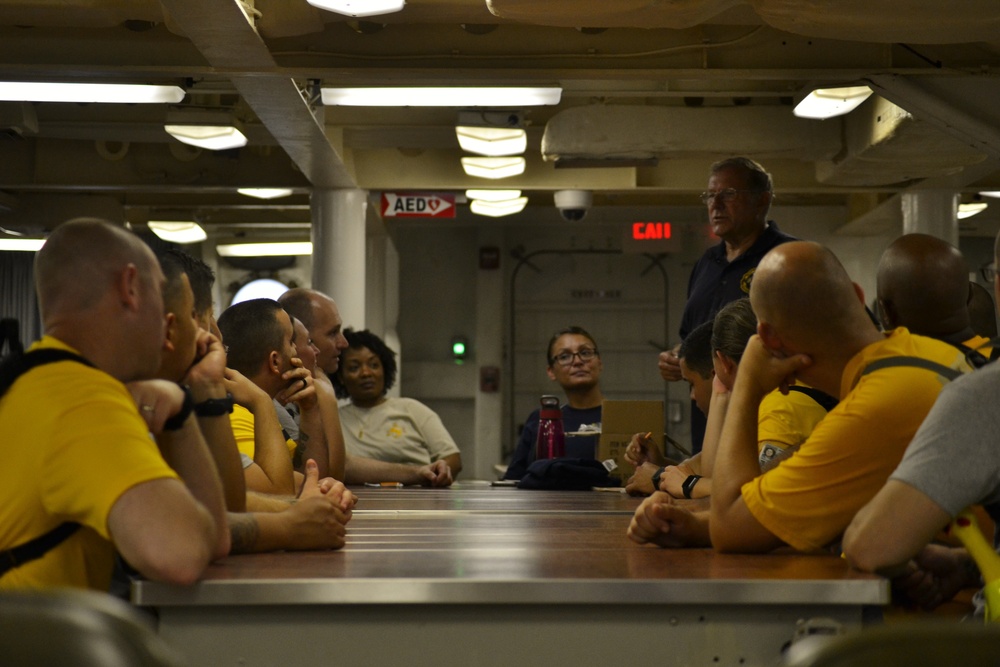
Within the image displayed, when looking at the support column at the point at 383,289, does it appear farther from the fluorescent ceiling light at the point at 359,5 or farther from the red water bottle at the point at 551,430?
the fluorescent ceiling light at the point at 359,5

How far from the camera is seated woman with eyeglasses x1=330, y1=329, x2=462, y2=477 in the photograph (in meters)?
6.34

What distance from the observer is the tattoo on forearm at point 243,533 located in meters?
2.27

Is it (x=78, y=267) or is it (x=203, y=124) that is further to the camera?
(x=203, y=124)

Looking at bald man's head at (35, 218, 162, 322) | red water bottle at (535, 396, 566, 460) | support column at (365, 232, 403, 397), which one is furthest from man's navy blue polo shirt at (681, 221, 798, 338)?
support column at (365, 232, 403, 397)

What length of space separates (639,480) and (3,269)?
8.63 metres

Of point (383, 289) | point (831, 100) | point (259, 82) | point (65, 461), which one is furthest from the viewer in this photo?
point (383, 289)

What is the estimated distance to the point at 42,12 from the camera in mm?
5188

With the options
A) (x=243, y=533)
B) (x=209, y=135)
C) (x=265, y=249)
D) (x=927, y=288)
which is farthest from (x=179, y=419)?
(x=265, y=249)

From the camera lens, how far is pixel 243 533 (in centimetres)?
228

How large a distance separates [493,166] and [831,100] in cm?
264

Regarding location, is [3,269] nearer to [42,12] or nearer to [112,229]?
[42,12]

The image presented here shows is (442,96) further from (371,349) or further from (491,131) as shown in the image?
(371,349)

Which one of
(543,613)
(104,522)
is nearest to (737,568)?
(543,613)

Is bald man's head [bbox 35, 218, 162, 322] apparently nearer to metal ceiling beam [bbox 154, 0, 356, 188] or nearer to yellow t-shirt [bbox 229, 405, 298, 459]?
yellow t-shirt [bbox 229, 405, 298, 459]
